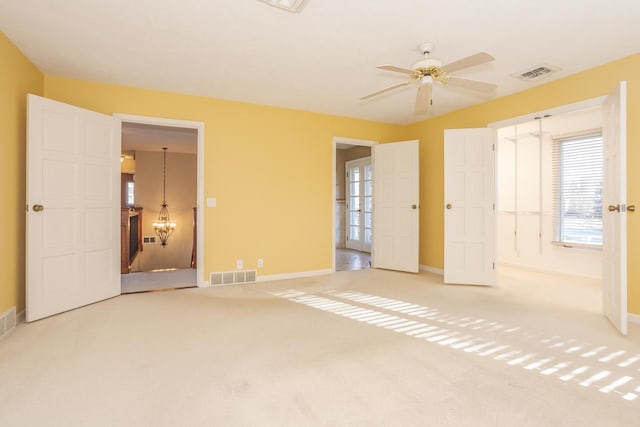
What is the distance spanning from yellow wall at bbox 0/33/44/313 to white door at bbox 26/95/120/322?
12 centimetres

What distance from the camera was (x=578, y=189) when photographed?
4.96 m

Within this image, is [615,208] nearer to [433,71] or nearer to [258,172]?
[433,71]

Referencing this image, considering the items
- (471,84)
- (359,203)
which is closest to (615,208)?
(471,84)

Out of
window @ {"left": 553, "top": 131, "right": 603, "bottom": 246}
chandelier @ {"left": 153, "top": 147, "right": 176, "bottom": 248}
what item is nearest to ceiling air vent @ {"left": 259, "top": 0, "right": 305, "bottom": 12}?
window @ {"left": 553, "top": 131, "right": 603, "bottom": 246}

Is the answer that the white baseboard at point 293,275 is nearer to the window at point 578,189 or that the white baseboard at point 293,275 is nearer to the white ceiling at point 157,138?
the white ceiling at point 157,138

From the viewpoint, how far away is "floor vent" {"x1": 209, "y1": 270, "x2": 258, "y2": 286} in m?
4.29

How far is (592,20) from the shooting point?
2531 mm

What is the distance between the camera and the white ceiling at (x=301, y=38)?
7.84 ft

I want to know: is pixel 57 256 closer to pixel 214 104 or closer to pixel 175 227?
pixel 214 104

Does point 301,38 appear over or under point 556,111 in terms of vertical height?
over

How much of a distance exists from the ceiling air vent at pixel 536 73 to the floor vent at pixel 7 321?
17.5ft

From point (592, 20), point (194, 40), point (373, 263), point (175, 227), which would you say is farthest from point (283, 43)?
point (175, 227)

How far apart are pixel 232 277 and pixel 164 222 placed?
16.8 feet

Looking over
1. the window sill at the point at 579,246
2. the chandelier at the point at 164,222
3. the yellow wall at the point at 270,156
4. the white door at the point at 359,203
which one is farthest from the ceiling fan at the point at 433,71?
the chandelier at the point at 164,222
